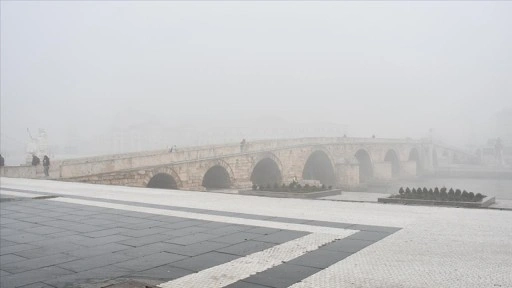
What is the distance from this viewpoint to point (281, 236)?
3.96 m

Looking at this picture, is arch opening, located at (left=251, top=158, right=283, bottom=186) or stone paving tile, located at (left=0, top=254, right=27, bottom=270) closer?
stone paving tile, located at (left=0, top=254, right=27, bottom=270)

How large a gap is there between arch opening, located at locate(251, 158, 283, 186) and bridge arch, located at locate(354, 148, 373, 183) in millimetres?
15517

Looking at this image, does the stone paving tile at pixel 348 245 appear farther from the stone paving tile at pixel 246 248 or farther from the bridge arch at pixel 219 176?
the bridge arch at pixel 219 176

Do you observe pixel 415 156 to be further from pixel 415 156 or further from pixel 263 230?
pixel 263 230

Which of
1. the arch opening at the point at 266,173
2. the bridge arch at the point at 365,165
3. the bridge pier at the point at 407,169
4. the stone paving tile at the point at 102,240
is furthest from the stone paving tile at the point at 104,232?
the bridge pier at the point at 407,169

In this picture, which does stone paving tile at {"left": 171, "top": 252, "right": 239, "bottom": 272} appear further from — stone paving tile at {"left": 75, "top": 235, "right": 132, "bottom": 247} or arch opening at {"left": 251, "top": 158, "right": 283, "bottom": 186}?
arch opening at {"left": 251, "top": 158, "right": 283, "bottom": 186}

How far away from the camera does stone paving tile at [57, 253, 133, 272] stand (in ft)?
10.3

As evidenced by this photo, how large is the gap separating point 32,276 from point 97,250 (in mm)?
713

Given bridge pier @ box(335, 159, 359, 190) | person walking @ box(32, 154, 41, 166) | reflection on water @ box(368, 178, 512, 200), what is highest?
person walking @ box(32, 154, 41, 166)

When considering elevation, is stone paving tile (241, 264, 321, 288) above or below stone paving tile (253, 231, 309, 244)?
below

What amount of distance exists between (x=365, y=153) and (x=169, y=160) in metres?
26.8

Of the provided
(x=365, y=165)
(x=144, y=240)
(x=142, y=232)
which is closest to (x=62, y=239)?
(x=142, y=232)

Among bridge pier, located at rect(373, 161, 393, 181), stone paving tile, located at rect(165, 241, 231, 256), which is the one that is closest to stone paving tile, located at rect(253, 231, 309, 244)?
stone paving tile, located at rect(165, 241, 231, 256)

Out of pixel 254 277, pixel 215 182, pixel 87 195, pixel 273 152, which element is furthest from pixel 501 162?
pixel 254 277
